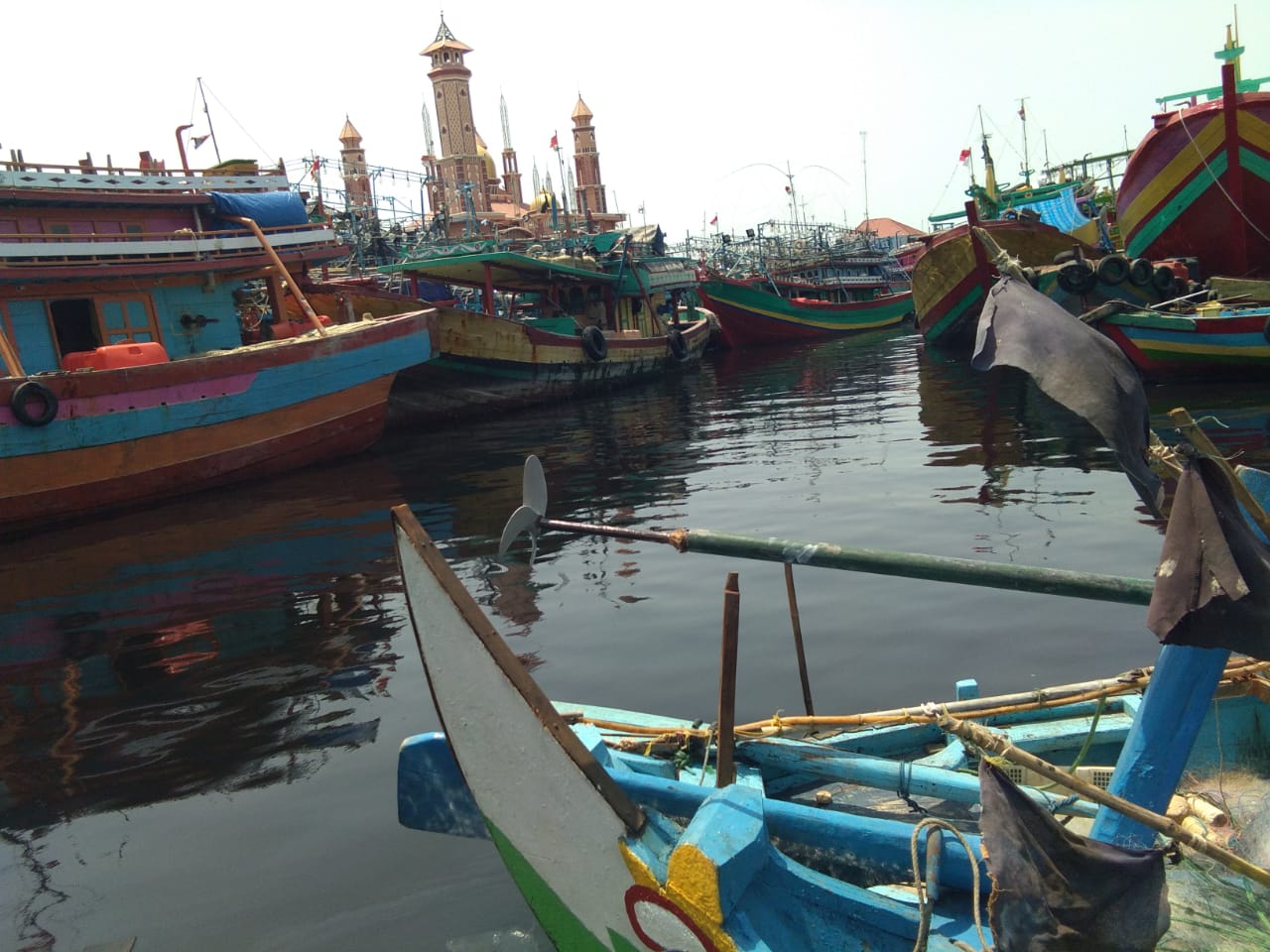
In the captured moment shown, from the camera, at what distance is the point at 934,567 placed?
2934 mm

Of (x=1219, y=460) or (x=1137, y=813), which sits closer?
(x=1219, y=460)

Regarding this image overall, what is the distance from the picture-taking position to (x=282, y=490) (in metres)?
14.1

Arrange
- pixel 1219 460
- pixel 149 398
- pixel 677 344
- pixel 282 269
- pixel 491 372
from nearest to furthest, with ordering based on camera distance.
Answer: pixel 1219 460 < pixel 149 398 < pixel 282 269 < pixel 491 372 < pixel 677 344

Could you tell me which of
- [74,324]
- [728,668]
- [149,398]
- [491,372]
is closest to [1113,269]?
[491,372]

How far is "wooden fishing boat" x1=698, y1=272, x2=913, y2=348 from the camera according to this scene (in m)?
37.8

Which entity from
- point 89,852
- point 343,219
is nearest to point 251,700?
point 89,852

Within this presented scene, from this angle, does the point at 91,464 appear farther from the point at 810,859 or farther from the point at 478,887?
the point at 810,859

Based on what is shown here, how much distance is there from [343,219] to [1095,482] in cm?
2497

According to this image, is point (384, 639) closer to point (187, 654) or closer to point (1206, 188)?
point (187, 654)

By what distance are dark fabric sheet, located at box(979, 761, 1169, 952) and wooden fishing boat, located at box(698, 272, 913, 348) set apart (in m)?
35.2

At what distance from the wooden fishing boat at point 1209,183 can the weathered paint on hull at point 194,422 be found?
48.4 ft

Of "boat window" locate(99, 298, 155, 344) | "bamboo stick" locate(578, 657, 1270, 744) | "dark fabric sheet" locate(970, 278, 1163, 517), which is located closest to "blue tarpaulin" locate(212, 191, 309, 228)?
"boat window" locate(99, 298, 155, 344)

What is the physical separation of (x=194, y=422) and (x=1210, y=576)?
1415 centimetres

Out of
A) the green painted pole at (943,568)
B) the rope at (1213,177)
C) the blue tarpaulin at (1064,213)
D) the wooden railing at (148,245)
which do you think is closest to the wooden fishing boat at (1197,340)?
the rope at (1213,177)
